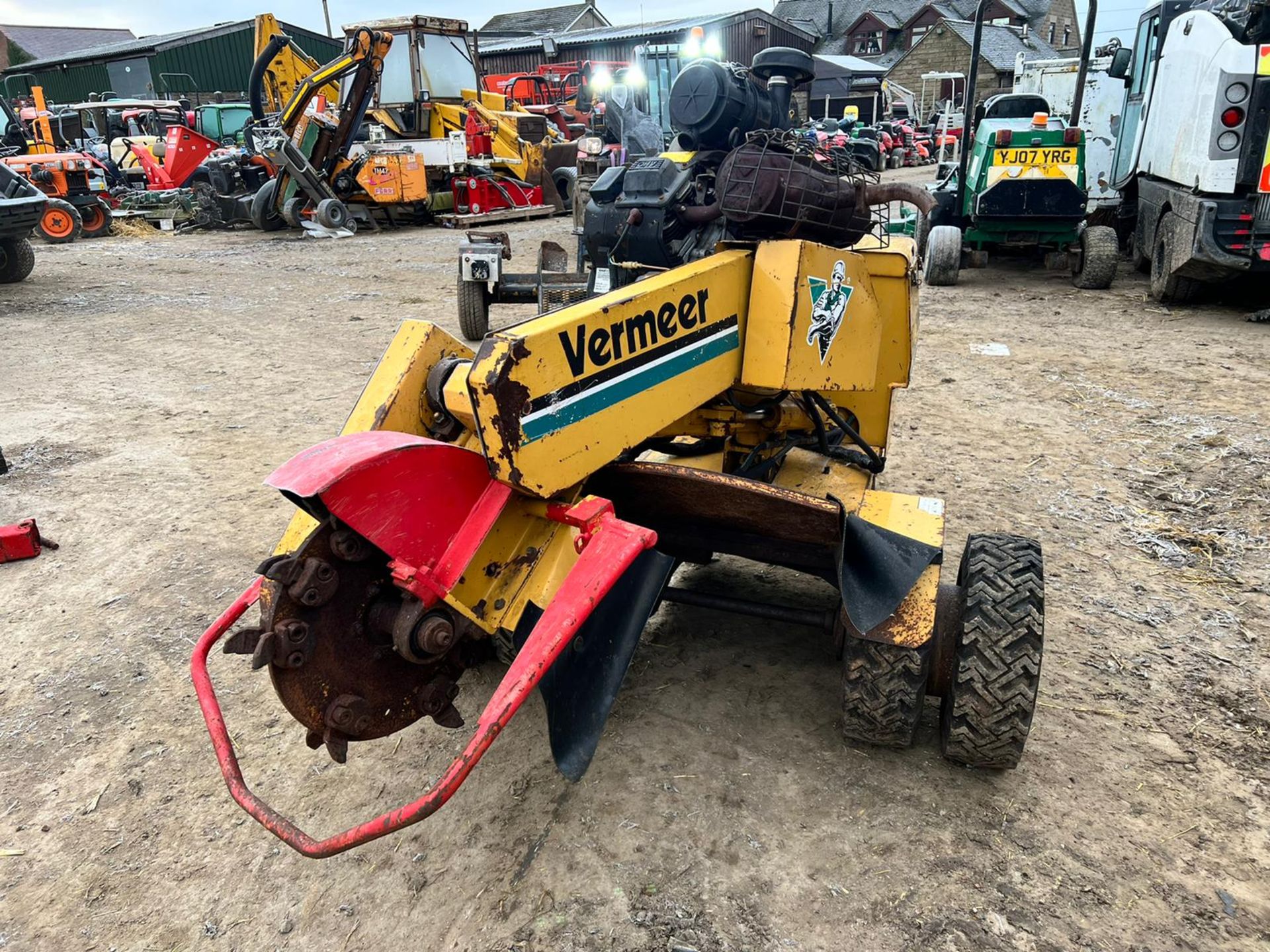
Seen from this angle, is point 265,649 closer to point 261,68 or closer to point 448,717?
point 448,717

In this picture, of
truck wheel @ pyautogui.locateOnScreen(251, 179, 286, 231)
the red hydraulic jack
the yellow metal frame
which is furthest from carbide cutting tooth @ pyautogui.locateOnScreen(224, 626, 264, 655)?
truck wheel @ pyautogui.locateOnScreen(251, 179, 286, 231)

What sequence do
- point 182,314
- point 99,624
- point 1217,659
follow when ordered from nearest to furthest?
point 1217,659 → point 99,624 → point 182,314

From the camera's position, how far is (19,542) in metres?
4.18

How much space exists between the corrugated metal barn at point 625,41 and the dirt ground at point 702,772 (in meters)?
35.2

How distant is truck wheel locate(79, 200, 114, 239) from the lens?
16.3m

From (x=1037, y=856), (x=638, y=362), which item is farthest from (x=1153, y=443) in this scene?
(x=638, y=362)

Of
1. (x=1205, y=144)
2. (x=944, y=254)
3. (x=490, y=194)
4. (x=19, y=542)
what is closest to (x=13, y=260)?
(x=490, y=194)

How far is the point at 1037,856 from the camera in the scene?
2.43 metres

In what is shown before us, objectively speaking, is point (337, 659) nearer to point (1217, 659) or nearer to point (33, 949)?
point (33, 949)

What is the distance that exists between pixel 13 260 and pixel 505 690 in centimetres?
1263

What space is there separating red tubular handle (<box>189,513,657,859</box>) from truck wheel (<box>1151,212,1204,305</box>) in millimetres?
8515

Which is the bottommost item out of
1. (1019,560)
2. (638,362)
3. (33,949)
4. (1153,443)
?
(33,949)

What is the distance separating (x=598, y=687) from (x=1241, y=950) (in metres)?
1.69

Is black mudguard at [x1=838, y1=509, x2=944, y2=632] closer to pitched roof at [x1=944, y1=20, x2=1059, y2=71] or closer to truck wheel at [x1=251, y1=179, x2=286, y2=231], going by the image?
truck wheel at [x1=251, y1=179, x2=286, y2=231]
